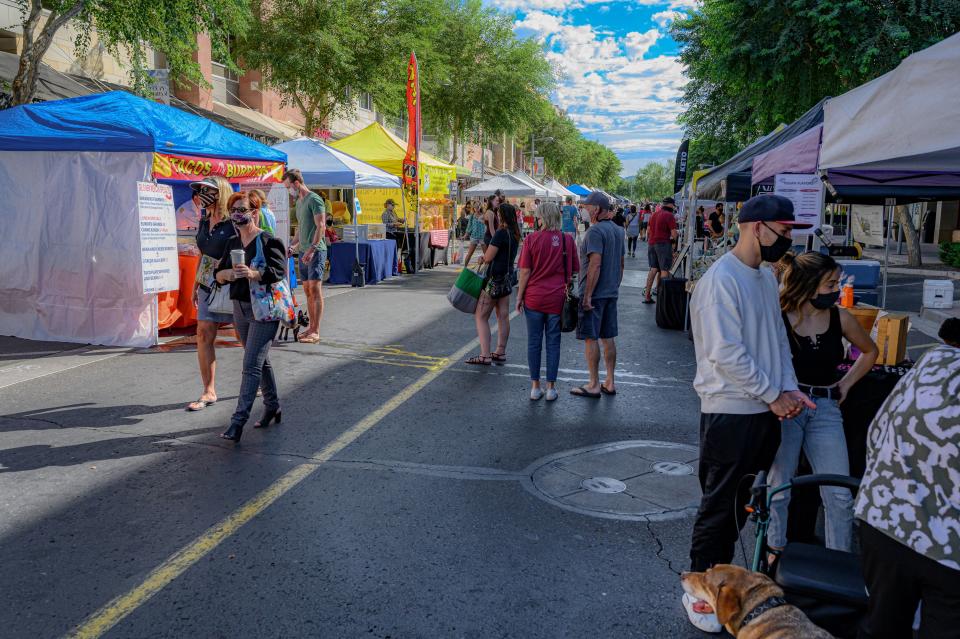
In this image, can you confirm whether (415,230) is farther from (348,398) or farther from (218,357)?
(348,398)

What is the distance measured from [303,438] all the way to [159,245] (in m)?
4.40

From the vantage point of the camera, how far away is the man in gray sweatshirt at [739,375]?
2967 mm

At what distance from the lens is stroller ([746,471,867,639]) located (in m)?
2.44

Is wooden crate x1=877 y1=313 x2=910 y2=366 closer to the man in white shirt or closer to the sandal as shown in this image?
the sandal

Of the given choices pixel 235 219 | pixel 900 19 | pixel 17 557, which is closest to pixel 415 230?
pixel 900 19

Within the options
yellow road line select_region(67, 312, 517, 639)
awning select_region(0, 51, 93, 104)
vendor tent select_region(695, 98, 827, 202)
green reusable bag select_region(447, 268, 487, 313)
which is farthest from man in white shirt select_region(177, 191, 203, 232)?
vendor tent select_region(695, 98, 827, 202)

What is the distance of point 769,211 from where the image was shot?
9.91 ft

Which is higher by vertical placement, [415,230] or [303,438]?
[415,230]

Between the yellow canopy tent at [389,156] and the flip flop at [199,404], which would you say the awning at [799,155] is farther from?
the yellow canopy tent at [389,156]

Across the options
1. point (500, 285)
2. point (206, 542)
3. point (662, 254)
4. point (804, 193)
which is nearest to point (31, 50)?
point (500, 285)

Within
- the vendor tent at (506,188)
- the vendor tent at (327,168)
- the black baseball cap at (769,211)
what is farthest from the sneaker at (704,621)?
the vendor tent at (506,188)

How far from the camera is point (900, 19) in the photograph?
47.9 feet

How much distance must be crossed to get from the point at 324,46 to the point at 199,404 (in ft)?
58.1

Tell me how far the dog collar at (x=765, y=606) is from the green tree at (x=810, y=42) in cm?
1460
